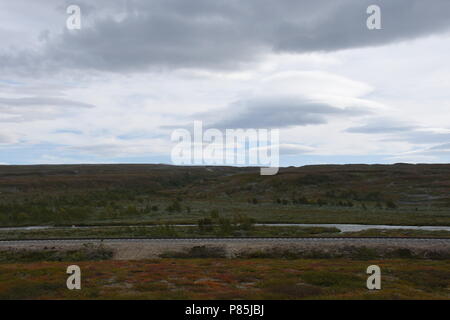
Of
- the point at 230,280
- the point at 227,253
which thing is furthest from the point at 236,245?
the point at 230,280

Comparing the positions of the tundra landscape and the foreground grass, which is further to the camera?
the tundra landscape

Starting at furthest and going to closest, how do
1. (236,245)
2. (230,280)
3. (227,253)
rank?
(236,245)
(227,253)
(230,280)

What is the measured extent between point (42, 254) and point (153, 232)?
40.9 feet

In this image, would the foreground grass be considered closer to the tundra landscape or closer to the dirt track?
the tundra landscape

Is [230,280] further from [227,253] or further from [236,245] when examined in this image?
[236,245]

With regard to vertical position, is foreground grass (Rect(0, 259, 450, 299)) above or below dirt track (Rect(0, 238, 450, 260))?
below

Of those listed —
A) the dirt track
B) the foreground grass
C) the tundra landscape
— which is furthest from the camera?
the dirt track

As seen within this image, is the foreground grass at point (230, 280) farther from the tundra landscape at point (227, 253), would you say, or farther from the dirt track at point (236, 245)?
the dirt track at point (236, 245)

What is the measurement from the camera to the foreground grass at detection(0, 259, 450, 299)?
2005 cm

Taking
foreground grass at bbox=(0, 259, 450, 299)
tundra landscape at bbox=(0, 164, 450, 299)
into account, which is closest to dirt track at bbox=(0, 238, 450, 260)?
tundra landscape at bbox=(0, 164, 450, 299)

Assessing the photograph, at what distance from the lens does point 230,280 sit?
23.4 m

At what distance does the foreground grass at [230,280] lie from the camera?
20.0m
